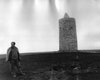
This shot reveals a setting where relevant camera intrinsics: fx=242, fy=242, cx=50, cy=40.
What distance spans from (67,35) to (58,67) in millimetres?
3841

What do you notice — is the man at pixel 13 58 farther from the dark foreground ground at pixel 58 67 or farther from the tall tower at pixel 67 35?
the tall tower at pixel 67 35

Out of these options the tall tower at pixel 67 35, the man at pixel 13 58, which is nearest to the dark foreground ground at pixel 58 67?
the man at pixel 13 58

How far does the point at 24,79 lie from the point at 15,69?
0.81 metres

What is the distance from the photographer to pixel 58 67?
1304 centimetres

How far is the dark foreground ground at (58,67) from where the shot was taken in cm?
1261

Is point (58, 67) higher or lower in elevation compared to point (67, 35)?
lower

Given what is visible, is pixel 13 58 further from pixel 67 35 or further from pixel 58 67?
pixel 67 35

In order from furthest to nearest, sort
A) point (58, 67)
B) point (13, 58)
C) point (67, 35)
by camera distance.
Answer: point (67, 35)
point (58, 67)
point (13, 58)

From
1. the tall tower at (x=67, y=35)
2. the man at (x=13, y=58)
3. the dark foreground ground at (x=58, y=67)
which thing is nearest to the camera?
the man at (x=13, y=58)

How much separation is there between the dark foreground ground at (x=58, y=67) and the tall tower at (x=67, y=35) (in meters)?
2.64

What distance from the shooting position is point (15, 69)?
12.9 metres

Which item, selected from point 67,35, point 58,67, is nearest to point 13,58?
point 58,67

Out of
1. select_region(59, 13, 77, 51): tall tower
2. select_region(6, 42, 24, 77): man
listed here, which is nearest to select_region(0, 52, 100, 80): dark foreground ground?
select_region(6, 42, 24, 77): man

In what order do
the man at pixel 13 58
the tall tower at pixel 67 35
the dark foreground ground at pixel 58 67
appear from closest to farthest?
the man at pixel 13 58 < the dark foreground ground at pixel 58 67 < the tall tower at pixel 67 35
